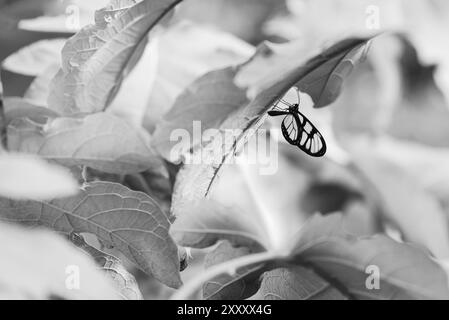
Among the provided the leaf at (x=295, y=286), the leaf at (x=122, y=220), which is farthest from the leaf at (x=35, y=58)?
the leaf at (x=295, y=286)

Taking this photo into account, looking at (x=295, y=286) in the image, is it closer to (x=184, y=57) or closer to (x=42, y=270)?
(x=42, y=270)

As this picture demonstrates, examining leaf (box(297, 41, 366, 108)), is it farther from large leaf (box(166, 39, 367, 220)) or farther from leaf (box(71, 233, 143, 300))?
leaf (box(71, 233, 143, 300))

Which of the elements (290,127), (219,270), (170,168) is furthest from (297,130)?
(219,270)

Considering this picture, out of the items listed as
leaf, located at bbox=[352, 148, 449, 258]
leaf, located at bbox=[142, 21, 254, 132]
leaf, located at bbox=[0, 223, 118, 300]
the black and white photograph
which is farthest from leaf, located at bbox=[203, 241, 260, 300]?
leaf, located at bbox=[352, 148, 449, 258]

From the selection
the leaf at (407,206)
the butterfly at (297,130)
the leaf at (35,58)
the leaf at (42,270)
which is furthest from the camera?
the leaf at (407,206)

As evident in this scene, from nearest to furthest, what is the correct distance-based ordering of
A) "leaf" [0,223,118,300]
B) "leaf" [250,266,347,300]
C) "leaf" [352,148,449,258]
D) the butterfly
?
"leaf" [0,223,118,300] < "leaf" [250,266,347,300] < the butterfly < "leaf" [352,148,449,258]

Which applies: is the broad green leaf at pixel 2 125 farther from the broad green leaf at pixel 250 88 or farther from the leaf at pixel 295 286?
the leaf at pixel 295 286

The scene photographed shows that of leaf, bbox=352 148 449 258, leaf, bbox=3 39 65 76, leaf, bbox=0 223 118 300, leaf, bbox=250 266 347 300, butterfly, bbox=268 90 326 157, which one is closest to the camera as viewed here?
leaf, bbox=0 223 118 300
